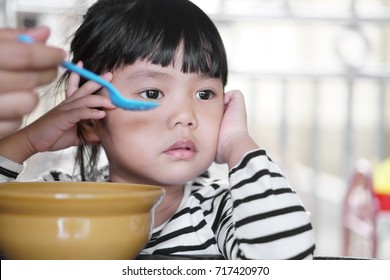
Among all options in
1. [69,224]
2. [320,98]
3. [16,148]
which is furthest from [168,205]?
[320,98]

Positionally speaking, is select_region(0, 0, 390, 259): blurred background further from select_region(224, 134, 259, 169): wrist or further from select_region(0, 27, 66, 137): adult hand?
select_region(0, 27, 66, 137): adult hand

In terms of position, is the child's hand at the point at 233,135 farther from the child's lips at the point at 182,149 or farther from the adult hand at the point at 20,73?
the adult hand at the point at 20,73

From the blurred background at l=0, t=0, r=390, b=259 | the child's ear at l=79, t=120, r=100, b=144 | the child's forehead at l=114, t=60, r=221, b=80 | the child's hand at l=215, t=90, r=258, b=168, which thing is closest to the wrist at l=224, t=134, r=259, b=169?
the child's hand at l=215, t=90, r=258, b=168

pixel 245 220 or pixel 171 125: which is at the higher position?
pixel 171 125

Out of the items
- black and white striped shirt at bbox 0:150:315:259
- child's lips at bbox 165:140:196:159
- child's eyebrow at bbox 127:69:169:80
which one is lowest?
black and white striped shirt at bbox 0:150:315:259

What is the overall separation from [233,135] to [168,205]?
0.59 ft

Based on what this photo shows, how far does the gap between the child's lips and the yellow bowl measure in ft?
0.97

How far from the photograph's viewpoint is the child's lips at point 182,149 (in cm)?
100

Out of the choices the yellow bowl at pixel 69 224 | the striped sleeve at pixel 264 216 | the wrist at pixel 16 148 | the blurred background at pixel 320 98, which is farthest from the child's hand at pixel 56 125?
the blurred background at pixel 320 98

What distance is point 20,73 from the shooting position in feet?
2.10

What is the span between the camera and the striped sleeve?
2.83 feet

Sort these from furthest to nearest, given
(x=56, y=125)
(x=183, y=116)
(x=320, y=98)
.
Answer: (x=320, y=98) → (x=56, y=125) → (x=183, y=116)

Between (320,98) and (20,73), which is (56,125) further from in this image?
(320,98)

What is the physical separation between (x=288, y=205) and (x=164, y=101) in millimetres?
249
